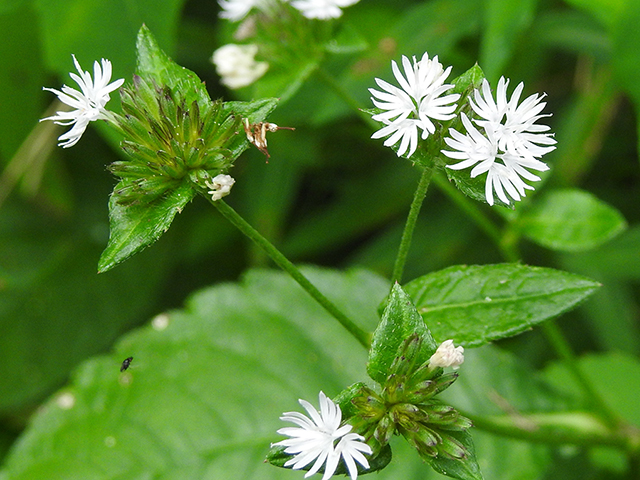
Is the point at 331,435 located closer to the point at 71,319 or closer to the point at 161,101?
the point at 161,101

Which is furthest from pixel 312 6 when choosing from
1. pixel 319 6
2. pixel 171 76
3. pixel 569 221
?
pixel 569 221

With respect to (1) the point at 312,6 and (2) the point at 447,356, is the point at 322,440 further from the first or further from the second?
(1) the point at 312,6

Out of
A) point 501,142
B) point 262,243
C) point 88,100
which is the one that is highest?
point 88,100

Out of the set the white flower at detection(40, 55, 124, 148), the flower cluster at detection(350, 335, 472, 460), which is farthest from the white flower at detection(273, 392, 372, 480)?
the white flower at detection(40, 55, 124, 148)

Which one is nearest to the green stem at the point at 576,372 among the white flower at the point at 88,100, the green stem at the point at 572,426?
the green stem at the point at 572,426

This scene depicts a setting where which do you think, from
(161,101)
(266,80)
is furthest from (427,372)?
(266,80)

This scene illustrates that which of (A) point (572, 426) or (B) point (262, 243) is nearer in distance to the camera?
(B) point (262, 243)

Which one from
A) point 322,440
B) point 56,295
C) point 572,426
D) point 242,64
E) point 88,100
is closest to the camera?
point 322,440
